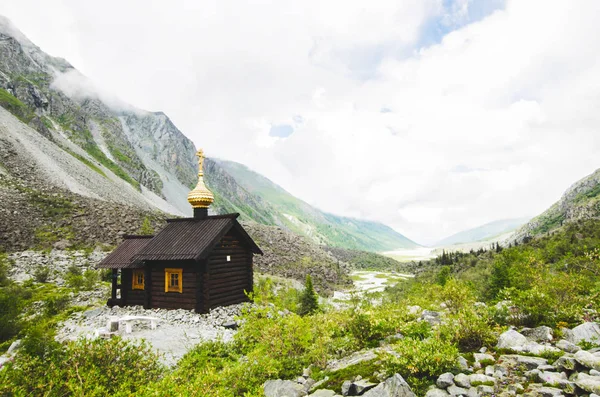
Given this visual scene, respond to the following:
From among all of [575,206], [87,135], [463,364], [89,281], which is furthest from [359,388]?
[87,135]

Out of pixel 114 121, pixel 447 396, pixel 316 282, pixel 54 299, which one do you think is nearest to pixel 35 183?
pixel 54 299

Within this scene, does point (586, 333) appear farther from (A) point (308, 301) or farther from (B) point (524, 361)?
(A) point (308, 301)

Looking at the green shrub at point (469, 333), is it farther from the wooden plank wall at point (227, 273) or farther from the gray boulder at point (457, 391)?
the wooden plank wall at point (227, 273)

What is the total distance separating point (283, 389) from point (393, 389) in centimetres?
273

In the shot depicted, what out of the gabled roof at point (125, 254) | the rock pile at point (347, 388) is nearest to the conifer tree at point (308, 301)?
the gabled roof at point (125, 254)

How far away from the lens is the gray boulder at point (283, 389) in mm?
7516

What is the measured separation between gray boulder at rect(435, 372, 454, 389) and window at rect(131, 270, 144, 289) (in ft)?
68.8

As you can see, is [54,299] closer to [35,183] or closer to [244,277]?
[244,277]

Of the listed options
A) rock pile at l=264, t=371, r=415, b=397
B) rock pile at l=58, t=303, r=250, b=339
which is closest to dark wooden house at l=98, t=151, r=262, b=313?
rock pile at l=58, t=303, r=250, b=339

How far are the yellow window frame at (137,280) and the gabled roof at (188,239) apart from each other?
1.67 meters

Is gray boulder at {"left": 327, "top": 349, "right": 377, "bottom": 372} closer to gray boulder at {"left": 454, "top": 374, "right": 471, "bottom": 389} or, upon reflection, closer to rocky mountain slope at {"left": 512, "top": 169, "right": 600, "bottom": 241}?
gray boulder at {"left": 454, "top": 374, "right": 471, "bottom": 389}

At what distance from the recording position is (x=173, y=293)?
67.5ft

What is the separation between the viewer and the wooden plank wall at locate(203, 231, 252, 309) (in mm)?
20406

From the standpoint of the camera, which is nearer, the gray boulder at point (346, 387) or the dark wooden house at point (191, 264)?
the gray boulder at point (346, 387)
